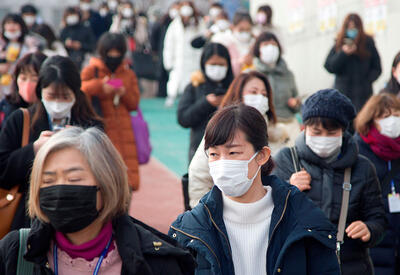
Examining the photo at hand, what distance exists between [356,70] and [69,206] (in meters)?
7.25

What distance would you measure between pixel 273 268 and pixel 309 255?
0.62 ft

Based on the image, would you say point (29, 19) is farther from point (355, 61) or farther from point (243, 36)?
point (355, 61)

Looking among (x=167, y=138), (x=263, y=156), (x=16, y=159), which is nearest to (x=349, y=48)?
(x=167, y=138)

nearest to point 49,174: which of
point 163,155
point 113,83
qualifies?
point 113,83

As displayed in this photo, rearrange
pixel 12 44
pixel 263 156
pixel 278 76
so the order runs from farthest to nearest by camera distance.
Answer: pixel 12 44 < pixel 278 76 < pixel 263 156

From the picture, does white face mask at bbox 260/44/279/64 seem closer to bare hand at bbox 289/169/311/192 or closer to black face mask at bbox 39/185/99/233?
bare hand at bbox 289/169/311/192

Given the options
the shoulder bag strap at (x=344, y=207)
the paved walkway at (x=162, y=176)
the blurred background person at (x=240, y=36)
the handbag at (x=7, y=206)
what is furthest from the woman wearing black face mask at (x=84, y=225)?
the blurred background person at (x=240, y=36)

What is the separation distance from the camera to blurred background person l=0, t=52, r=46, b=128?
5629 millimetres

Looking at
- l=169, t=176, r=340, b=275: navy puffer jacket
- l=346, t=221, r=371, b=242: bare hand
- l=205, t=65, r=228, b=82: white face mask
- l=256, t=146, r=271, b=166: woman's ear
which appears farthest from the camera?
l=205, t=65, r=228, b=82: white face mask

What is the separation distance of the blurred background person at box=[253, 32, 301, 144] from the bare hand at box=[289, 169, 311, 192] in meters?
3.28

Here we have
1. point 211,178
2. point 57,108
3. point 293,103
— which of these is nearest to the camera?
point 211,178

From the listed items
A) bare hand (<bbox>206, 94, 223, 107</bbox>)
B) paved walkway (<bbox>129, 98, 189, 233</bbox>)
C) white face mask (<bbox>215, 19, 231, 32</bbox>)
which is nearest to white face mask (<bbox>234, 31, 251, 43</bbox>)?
paved walkway (<bbox>129, 98, 189, 233</bbox>)

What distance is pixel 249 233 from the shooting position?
3.43m

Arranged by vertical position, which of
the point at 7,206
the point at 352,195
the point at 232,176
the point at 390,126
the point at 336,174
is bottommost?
the point at 7,206
